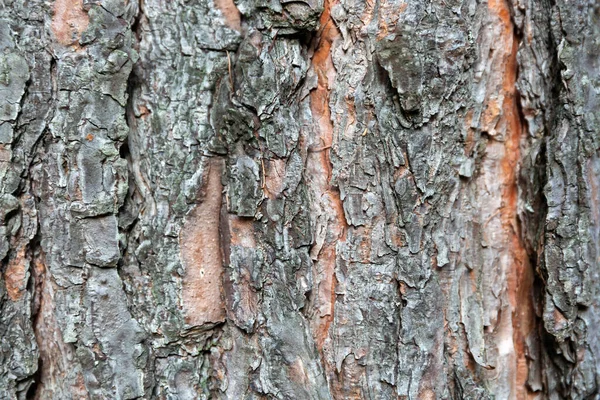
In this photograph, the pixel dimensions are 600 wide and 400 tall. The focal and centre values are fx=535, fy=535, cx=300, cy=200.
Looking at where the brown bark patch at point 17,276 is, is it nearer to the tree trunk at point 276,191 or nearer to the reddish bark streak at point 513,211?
the tree trunk at point 276,191

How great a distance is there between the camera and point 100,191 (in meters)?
1.15

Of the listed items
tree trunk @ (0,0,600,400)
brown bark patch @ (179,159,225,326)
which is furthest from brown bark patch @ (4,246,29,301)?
brown bark patch @ (179,159,225,326)

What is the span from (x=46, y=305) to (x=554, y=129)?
1.23 metres

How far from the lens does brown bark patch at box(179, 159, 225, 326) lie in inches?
47.3

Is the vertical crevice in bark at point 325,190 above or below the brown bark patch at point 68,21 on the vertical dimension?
below

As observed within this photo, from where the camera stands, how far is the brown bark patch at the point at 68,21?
113cm

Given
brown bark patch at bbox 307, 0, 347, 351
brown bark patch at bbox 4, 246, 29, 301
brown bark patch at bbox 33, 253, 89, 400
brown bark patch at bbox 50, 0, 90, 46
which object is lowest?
brown bark patch at bbox 33, 253, 89, 400

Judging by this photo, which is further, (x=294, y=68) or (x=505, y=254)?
(x=505, y=254)

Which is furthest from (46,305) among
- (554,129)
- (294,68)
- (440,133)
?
(554,129)

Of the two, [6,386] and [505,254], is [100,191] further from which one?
[505,254]

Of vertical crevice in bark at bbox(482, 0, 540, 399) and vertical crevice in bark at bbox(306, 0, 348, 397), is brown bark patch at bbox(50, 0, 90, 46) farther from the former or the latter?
vertical crevice in bark at bbox(482, 0, 540, 399)

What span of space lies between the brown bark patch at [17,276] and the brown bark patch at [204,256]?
0.34 meters

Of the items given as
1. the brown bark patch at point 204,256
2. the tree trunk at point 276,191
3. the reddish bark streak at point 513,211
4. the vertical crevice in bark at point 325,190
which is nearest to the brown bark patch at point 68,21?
the tree trunk at point 276,191

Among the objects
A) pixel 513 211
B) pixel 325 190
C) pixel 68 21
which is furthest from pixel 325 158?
pixel 68 21
